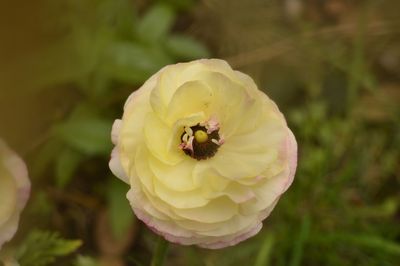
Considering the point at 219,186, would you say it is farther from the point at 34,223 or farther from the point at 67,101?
the point at 67,101

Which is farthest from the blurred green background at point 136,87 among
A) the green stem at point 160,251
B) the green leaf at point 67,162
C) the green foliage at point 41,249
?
the green stem at point 160,251

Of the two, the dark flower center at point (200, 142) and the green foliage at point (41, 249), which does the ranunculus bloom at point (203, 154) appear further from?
the green foliage at point (41, 249)

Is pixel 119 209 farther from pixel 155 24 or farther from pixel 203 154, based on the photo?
pixel 203 154

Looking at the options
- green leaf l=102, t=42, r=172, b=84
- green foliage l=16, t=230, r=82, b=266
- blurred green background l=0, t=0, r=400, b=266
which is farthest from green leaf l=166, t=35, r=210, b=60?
green foliage l=16, t=230, r=82, b=266

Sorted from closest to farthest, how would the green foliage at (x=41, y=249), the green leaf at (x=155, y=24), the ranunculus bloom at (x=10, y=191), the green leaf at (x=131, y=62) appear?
the ranunculus bloom at (x=10, y=191), the green foliage at (x=41, y=249), the green leaf at (x=131, y=62), the green leaf at (x=155, y=24)

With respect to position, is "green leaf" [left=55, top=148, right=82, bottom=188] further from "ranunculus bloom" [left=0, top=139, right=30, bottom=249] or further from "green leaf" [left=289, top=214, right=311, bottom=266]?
"ranunculus bloom" [left=0, top=139, right=30, bottom=249]

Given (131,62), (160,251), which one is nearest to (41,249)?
(160,251)

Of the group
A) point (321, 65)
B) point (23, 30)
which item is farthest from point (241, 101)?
point (321, 65)
